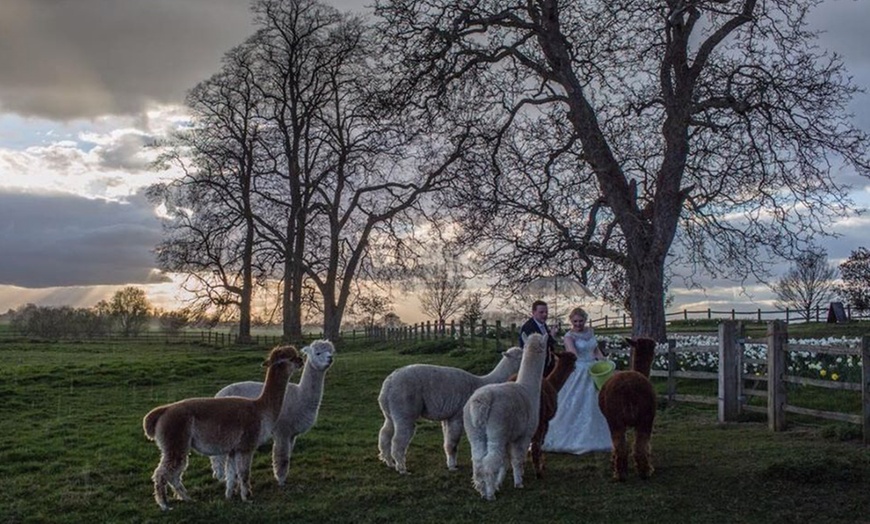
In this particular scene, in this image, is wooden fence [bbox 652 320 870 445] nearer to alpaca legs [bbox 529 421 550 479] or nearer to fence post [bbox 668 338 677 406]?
fence post [bbox 668 338 677 406]

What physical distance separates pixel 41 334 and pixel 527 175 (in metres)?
43.4

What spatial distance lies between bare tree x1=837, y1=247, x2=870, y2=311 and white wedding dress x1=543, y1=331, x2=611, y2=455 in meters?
43.4

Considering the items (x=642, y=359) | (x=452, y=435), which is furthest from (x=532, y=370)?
(x=642, y=359)

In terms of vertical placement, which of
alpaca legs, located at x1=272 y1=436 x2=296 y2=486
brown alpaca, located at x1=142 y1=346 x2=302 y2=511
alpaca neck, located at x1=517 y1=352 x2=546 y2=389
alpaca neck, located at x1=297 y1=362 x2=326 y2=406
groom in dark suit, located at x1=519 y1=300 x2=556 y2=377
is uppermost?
groom in dark suit, located at x1=519 y1=300 x2=556 y2=377

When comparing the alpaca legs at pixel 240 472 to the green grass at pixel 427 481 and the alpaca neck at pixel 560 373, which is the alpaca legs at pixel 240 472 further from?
the alpaca neck at pixel 560 373

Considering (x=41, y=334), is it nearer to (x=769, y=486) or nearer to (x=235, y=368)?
(x=235, y=368)

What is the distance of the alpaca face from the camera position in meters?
8.45

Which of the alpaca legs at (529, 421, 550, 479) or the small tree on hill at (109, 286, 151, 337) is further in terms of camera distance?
the small tree on hill at (109, 286, 151, 337)

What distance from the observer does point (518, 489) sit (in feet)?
25.9

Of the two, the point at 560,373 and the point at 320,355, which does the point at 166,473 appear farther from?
the point at 560,373

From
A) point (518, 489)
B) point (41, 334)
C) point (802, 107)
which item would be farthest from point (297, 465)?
point (41, 334)

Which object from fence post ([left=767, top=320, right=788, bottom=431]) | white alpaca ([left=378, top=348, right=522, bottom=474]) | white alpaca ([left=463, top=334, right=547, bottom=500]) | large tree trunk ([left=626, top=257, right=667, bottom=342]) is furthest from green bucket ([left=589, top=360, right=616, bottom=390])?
large tree trunk ([left=626, top=257, right=667, bottom=342])

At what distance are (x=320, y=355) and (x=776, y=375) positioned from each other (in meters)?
6.95

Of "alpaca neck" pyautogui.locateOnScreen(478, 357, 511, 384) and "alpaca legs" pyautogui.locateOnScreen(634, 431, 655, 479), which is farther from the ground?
"alpaca neck" pyautogui.locateOnScreen(478, 357, 511, 384)
